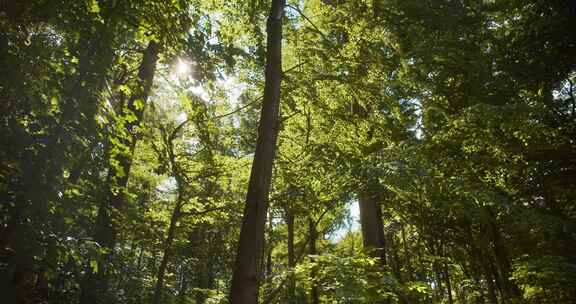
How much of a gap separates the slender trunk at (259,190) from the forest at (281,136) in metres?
0.02

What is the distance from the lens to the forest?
3127 millimetres

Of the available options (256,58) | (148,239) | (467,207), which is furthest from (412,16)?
(148,239)

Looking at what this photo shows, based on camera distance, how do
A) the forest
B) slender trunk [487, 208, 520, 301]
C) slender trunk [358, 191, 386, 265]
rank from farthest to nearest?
1. slender trunk [487, 208, 520, 301]
2. slender trunk [358, 191, 386, 265]
3. the forest

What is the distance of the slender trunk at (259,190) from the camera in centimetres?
356

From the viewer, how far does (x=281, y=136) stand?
905 centimetres

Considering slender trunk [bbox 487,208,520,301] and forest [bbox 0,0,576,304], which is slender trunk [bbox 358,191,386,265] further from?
slender trunk [bbox 487,208,520,301]

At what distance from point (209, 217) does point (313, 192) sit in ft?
7.80

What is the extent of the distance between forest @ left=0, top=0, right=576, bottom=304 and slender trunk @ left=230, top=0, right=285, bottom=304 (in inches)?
0.7

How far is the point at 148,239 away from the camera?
29.7 ft

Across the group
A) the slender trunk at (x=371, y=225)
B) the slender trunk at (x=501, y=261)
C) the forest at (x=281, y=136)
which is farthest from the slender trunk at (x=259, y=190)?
the slender trunk at (x=501, y=261)

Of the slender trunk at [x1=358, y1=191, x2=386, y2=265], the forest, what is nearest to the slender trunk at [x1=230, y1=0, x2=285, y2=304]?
the forest

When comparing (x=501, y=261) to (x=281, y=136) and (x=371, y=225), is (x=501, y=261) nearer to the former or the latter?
(x=371, y=225)

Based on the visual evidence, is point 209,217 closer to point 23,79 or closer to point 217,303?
point 217,303

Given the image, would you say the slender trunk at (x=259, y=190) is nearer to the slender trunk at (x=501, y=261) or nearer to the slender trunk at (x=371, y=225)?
the slender trunk at (x=371, y=225)
